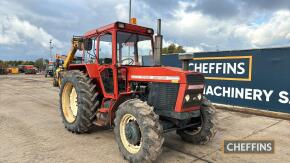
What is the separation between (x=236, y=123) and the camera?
24.2ft

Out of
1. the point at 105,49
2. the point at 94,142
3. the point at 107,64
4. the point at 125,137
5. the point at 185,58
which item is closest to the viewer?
the point at 125,137

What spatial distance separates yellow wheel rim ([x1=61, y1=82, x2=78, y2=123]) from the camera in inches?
255

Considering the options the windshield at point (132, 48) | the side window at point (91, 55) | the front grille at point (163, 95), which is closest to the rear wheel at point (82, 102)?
the side window at point (91, 55)

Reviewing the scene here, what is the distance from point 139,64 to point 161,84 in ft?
4.14

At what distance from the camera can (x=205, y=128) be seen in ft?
16.6

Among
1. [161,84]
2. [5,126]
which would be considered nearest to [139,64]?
[161,84]

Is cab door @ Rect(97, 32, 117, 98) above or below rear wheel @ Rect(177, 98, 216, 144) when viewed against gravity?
above

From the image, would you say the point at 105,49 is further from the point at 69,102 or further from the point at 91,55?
the point at 69,102

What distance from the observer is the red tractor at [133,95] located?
14.0ft

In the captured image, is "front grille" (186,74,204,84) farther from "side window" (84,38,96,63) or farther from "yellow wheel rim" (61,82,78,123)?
"yellow wheel rim" (61,82,78,123)

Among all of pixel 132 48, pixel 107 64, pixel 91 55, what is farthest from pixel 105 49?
pixel 132 48

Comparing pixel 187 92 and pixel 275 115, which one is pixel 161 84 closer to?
pixel 187 92

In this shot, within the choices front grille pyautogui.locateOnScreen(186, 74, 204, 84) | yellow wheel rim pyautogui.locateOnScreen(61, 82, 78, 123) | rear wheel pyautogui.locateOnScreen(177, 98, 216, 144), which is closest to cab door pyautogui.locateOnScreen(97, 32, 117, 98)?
yellow wheel rim pyautogui.locateOnScreen(61, 82, 78, 123)

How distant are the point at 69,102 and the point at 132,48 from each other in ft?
7.57
